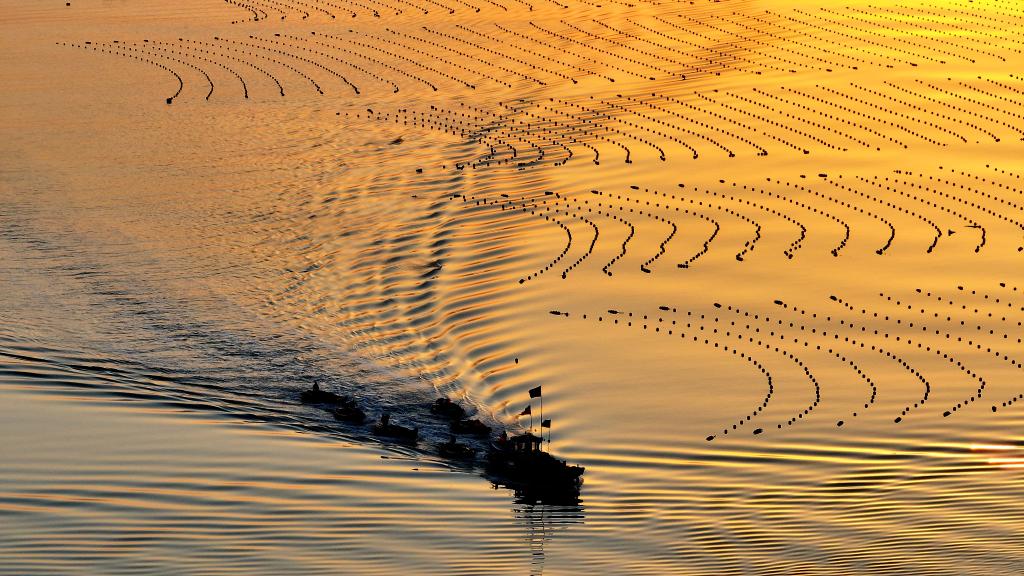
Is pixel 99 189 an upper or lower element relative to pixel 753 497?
upper

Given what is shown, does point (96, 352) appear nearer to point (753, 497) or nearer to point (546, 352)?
point (546, 352)

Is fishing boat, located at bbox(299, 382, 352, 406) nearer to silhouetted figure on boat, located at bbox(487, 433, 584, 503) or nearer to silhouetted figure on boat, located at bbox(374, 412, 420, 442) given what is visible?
silhouetted figure on boat, located at bbox(374, 412, 420, 442)

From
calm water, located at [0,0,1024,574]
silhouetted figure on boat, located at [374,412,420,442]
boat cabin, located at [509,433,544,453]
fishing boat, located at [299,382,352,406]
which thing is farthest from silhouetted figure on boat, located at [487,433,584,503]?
fishing boat, located at [299,382,352,406]

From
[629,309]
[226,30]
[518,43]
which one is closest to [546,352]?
[629,309]

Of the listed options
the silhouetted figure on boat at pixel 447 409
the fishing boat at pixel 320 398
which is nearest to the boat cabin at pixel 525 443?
the silhouetted figure on boat at pixel 447 409

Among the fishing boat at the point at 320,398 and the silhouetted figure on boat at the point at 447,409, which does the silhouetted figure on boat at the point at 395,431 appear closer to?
the silhouetted figure on boat at the point at 447,409

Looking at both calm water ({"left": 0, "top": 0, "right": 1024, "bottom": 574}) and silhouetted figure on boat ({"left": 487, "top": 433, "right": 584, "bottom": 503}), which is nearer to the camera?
calm water ({"left": 0, "top": 0, "right": 1024, "bottom": 574})
